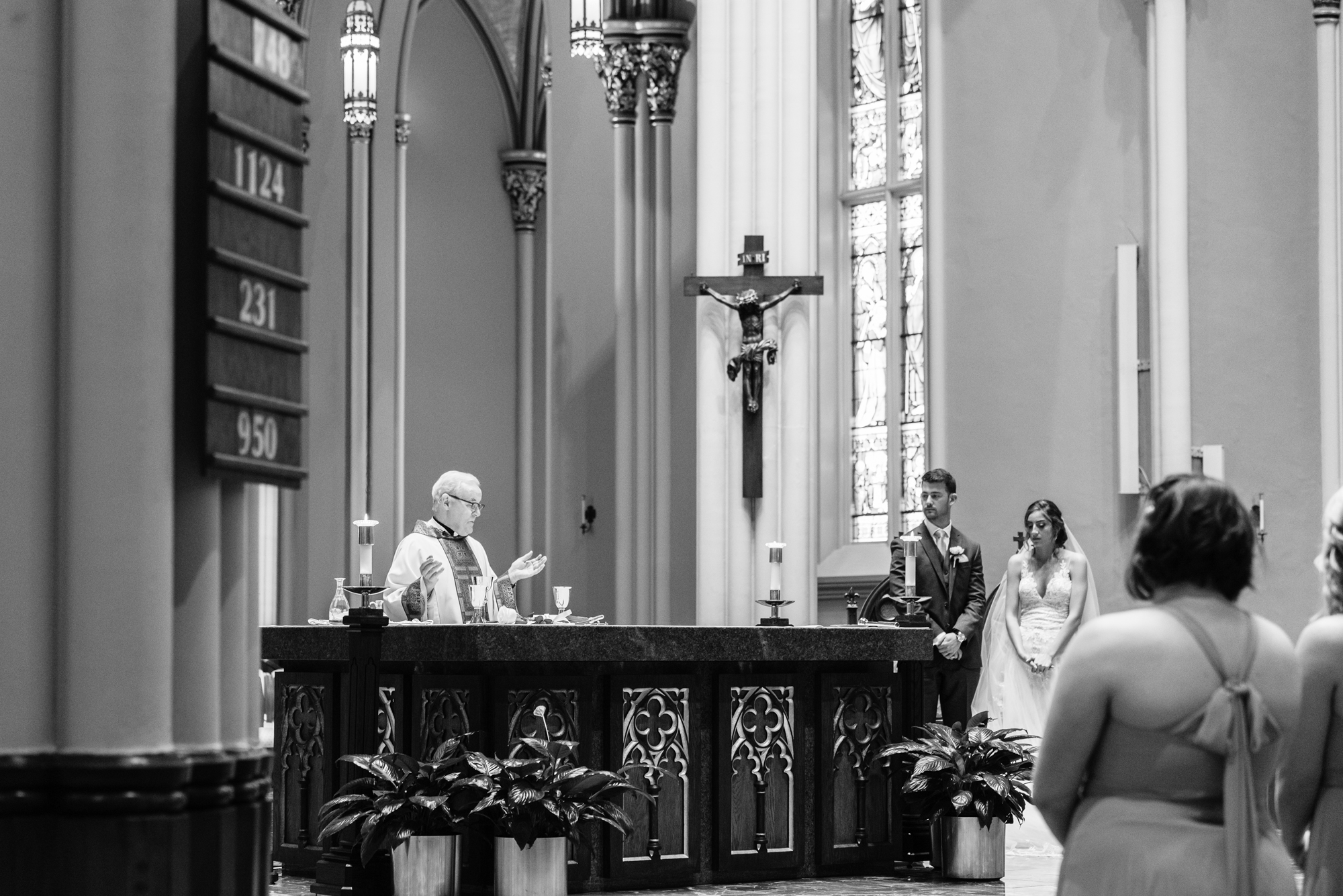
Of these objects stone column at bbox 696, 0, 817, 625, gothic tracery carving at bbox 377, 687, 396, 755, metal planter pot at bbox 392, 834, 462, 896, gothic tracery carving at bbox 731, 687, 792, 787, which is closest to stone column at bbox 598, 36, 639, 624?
stone column at bbox 696, 0, 817, 625

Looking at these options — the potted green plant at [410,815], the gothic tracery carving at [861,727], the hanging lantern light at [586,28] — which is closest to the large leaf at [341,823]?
the potted green plant at [410,815]

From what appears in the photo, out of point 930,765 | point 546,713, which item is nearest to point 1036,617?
point 930,765

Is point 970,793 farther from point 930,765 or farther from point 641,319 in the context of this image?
point 641,319

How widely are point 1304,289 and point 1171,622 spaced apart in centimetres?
947

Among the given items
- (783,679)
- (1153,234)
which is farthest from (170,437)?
(1153,234)

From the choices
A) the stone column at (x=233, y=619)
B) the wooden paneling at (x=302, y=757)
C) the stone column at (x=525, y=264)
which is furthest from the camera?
the stone column at (x=525, y=264)

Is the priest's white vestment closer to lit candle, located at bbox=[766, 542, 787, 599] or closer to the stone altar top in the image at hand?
the stone altar top

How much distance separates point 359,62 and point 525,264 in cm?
673

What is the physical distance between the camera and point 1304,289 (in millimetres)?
12164

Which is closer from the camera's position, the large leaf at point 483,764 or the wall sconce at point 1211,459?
the large leaf at point 483,764

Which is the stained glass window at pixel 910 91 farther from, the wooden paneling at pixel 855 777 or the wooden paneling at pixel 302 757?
the wooden paneling at pixel 302 757

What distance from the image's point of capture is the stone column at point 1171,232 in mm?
12000

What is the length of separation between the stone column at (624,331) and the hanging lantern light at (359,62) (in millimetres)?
1663

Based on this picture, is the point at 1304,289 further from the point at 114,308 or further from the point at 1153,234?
the point at 114,308
